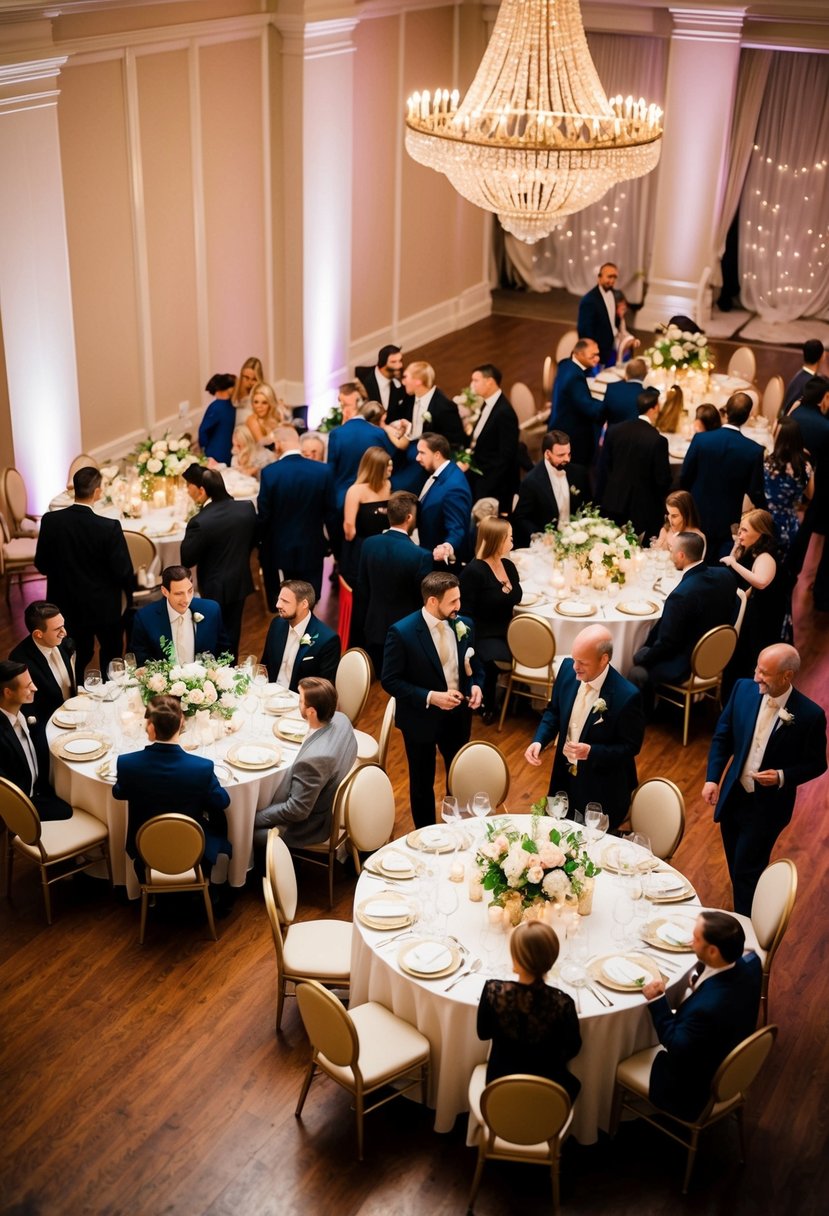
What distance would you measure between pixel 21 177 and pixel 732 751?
19.9 feet

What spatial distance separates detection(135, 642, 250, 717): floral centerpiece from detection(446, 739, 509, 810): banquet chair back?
1.19 m

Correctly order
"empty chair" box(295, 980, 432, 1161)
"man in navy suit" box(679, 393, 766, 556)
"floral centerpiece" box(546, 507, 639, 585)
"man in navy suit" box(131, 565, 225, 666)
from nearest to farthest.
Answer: "empty chair" box(295, 980, 432, 1161) < "man in navy suit" box(131, 565, 225, 666) < "floral centerpiece" box(546, 507, 639, 585) < "man in navy suit" box(679, 393, 766, 556)

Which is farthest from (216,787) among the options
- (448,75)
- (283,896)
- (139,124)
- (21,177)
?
(448,75)

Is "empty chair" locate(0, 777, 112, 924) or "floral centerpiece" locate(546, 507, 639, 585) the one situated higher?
"floral centerpiece" locate(546, 507, 639, 585)

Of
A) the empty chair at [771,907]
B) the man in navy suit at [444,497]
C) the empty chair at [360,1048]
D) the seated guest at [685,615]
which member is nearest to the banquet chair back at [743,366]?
the man in navy suit at [444,497]

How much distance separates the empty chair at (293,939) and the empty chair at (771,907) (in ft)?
5.76

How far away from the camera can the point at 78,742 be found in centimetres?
669

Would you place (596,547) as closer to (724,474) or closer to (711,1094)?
(724,474)

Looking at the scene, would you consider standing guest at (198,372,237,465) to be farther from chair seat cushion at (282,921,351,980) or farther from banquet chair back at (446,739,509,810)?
chair seat cushion at (282,921,351,980)

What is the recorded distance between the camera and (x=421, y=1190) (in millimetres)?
5148

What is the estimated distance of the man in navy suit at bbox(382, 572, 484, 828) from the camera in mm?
6539

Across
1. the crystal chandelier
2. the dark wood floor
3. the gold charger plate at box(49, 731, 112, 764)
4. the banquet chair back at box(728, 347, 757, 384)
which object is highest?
the crystal chandelier

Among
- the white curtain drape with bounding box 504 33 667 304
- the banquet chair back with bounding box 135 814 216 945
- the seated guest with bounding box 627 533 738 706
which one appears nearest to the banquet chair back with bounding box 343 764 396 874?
the banquet chair back with bounding box 135 814 216 945

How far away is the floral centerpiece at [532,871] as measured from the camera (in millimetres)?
5371
